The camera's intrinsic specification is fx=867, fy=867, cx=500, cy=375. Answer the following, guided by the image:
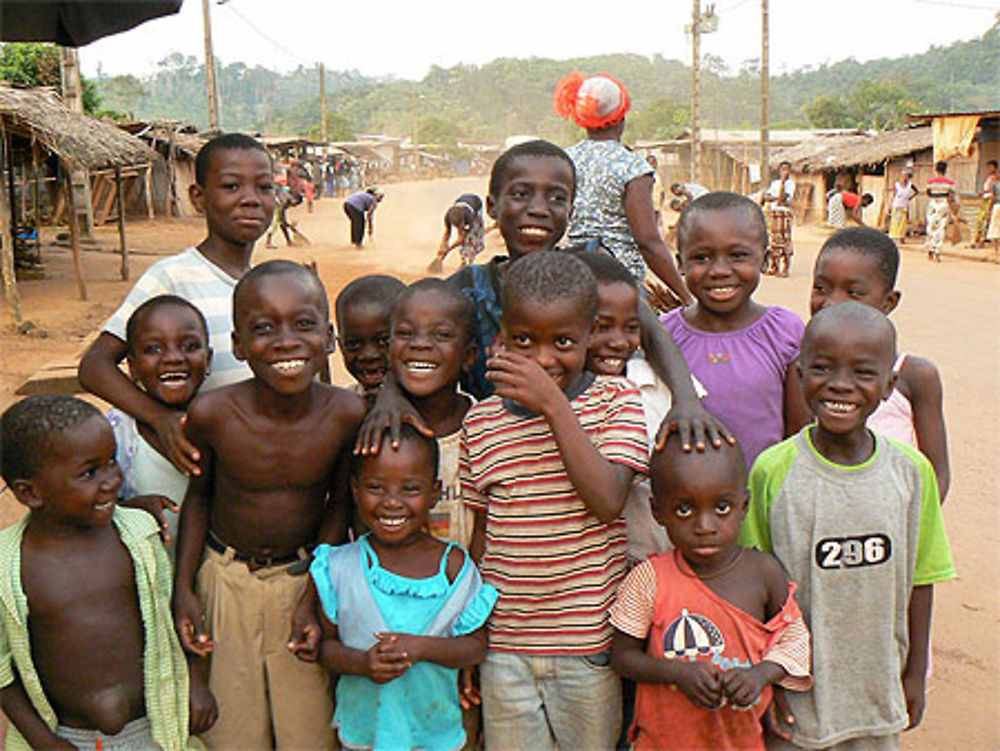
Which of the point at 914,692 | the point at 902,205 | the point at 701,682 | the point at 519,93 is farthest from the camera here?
the point at 519,93

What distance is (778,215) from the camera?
14.8 m

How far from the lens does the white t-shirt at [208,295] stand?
2.54m

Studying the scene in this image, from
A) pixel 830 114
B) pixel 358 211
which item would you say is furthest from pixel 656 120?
pixel 358 211

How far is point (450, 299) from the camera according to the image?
231cm

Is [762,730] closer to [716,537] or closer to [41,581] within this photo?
[716,537]

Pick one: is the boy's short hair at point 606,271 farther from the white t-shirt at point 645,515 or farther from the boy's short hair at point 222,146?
the boy's short hair at point 222,146

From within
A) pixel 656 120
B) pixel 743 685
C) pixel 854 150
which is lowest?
pixel 743 685

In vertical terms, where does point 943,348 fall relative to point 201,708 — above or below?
below

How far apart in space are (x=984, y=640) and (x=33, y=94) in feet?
38.9

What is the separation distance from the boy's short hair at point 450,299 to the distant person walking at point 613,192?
109 cm

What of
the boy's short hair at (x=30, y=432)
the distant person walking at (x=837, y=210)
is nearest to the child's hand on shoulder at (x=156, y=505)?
the boy's short hair at (x=30, y=432)

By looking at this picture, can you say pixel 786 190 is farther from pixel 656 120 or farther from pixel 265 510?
pixel 656 120

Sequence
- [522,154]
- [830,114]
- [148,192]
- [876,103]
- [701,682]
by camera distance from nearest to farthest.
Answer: [701,682] → [522,154] → [148,192] → [830,114] → [876,103]

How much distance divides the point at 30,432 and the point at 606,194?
2.26 m
